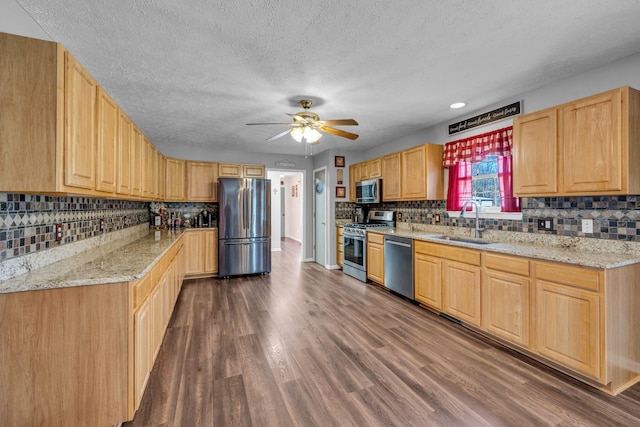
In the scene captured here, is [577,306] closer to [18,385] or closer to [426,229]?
[426,229]

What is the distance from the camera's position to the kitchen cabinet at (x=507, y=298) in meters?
2.33

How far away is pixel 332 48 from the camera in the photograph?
82.0 inches

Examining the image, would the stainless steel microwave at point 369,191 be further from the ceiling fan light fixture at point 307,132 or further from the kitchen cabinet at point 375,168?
the ceiling fan light fixture at point 307,132

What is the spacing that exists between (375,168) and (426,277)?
222 cm

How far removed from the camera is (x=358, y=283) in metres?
4.59

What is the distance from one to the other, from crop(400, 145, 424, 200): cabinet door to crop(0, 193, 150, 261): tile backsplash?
12.4ft

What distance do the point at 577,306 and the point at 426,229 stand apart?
226cm

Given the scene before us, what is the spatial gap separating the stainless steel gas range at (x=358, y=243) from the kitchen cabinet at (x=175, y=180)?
9.82ft

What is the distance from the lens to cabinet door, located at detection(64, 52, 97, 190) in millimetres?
1526

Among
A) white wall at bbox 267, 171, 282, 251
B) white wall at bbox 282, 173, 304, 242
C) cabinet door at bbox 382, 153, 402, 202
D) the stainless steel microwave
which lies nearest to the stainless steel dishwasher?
cabinet door at bbox 382, 153, 402, 202

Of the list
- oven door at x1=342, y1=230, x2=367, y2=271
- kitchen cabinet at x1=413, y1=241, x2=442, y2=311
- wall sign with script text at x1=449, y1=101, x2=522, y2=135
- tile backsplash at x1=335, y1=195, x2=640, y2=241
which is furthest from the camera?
oven door at x1=342, y1=230, x2=367, y2=271

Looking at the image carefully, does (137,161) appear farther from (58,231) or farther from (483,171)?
(483,171)

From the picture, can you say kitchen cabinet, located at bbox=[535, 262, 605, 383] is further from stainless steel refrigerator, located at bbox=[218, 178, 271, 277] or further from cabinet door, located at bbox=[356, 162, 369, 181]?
stainless steel refrigerator, located at bbox=[218, 178, 271, 277]

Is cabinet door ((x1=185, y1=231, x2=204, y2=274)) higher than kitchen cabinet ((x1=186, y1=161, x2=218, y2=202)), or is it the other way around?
kitchen cabinet ((x1=186, y1=161, x2=218, y2=202))
